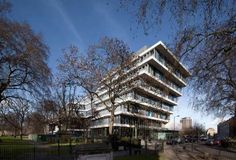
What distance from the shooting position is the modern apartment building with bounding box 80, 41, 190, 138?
1148 centimetres

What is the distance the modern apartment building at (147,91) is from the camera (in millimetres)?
11477

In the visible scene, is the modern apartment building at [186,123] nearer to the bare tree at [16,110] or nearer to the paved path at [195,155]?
the paved path at [195,155]

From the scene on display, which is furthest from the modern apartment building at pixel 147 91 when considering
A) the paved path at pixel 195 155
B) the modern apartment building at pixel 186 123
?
the modern apartment building at pixel 186 123

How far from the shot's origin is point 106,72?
1544 inches

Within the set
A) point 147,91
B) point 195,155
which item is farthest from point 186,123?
point 147,91

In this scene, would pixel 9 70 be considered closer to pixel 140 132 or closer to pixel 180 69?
pixel 180 69

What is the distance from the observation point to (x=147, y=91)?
88.2 ft

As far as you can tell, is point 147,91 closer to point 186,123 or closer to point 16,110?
point 16,110

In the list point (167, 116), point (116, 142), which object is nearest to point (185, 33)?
point (116, 142)

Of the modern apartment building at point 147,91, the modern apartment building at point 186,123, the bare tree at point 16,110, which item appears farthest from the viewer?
the modern apartment building at point 186,123

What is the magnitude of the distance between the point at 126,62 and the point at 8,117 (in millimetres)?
15403

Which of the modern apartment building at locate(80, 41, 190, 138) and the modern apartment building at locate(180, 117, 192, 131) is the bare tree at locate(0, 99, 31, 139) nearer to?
the modern apartment building at locate(80, 41, 190, 138)

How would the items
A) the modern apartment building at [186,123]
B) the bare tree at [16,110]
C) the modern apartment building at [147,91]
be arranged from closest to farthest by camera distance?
1. the modern apartment building at [147,91]
2. the bare tree at [16,110]
3. the modern apartment building at [186,123]

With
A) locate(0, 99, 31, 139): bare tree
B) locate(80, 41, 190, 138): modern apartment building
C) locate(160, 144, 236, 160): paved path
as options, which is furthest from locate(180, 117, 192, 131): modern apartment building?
locate(0, 99, 31, 139): bare tree
